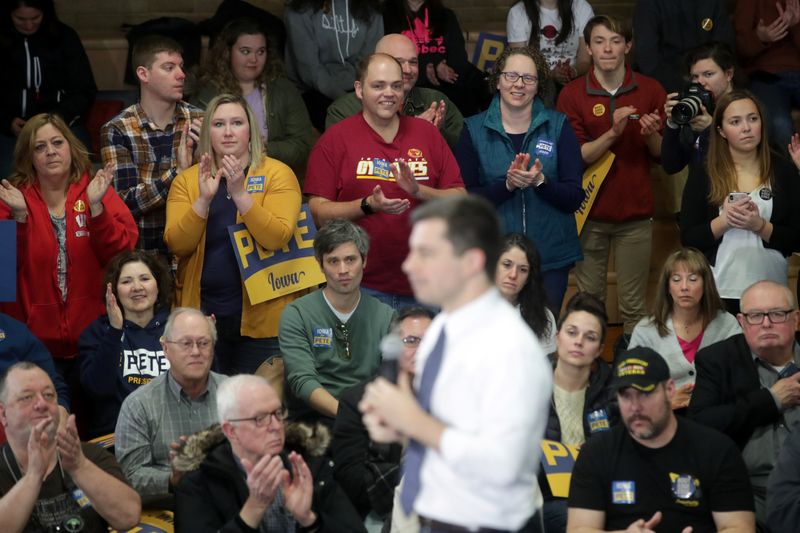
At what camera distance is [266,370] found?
17.3 feet

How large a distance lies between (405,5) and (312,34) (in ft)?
1.75

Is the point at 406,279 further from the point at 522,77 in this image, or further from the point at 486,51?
the point at 486,51

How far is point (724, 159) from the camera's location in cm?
562

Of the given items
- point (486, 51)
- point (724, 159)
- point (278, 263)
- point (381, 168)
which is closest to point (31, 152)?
point (278, 263)

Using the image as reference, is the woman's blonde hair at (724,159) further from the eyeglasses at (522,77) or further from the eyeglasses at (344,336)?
the eyeglasses at (344,336)

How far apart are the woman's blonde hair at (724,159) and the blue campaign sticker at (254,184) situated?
6.40 ft

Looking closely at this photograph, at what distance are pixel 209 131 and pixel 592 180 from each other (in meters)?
1.95

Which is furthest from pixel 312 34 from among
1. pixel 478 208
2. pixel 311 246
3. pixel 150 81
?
pixel 478 208

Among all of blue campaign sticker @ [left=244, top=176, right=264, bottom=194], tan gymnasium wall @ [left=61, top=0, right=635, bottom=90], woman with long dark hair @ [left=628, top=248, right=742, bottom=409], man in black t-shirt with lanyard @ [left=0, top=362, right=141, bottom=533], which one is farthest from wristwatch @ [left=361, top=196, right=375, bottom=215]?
tan gymnasium wall @ [left=61, top=0, right=635, bottom=90]

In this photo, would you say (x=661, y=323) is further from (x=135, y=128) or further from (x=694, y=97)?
(x=135, y=128)

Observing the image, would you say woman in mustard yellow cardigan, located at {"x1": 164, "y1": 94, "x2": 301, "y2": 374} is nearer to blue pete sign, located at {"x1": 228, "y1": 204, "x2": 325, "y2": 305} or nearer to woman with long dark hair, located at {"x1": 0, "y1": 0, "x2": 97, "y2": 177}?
blue pete sign, located at {"x1": 228, "y1": 204, "x2": 325, "y2": 305}

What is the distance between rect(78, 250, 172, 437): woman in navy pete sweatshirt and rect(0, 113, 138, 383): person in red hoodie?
0.29 m

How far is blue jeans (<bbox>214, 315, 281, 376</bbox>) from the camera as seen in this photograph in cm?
547

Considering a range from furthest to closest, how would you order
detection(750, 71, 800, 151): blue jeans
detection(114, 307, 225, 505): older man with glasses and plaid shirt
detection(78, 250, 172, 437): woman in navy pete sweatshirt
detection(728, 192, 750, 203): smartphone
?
detection(750, 71, 800, 151): blue jeans
detection(728, 192, 750, 203): smartphone
detection(78, 250, 172, 437): woman in navy pete sweatshirt
detection(114, 307, 225, 505): older man with glasses and plaid shirt
